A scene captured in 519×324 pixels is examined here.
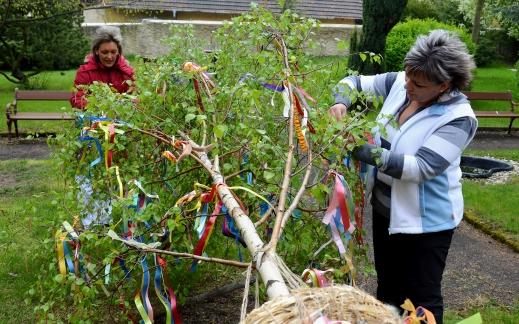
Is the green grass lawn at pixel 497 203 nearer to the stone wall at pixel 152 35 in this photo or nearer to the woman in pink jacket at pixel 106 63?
the woman in pink jacket at pixel 106 63

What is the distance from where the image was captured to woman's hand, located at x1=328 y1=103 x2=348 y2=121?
272cm

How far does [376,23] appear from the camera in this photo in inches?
400

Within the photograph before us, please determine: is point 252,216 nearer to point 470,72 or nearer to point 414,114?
point 414,114

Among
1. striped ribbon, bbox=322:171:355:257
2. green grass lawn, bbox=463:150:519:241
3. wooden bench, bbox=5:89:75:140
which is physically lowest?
green grass lawn, bbox=463:150:519:241

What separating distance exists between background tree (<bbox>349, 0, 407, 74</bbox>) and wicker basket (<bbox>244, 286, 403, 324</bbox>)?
28.9 feet

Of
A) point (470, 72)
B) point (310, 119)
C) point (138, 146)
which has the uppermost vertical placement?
point (470, 72)

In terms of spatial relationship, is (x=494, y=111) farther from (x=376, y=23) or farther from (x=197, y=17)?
(x=197, y=17)

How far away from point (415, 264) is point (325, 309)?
1.50 meters

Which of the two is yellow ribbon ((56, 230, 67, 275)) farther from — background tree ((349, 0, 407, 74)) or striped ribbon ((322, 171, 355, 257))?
background tree ((349, 0, 407, 74))

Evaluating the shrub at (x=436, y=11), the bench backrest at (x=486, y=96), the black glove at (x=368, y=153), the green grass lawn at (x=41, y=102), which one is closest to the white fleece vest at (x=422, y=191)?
the black glove at (x=368, y=153)

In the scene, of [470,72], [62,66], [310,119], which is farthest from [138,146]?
[62,66]

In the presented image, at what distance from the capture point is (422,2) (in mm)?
24359

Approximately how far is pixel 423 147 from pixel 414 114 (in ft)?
0.72

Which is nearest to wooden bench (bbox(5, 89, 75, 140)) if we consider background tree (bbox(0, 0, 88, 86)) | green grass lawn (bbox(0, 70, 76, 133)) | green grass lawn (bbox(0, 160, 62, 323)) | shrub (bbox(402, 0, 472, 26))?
green grass lawn (bbox(0, 70, 76, 133))
